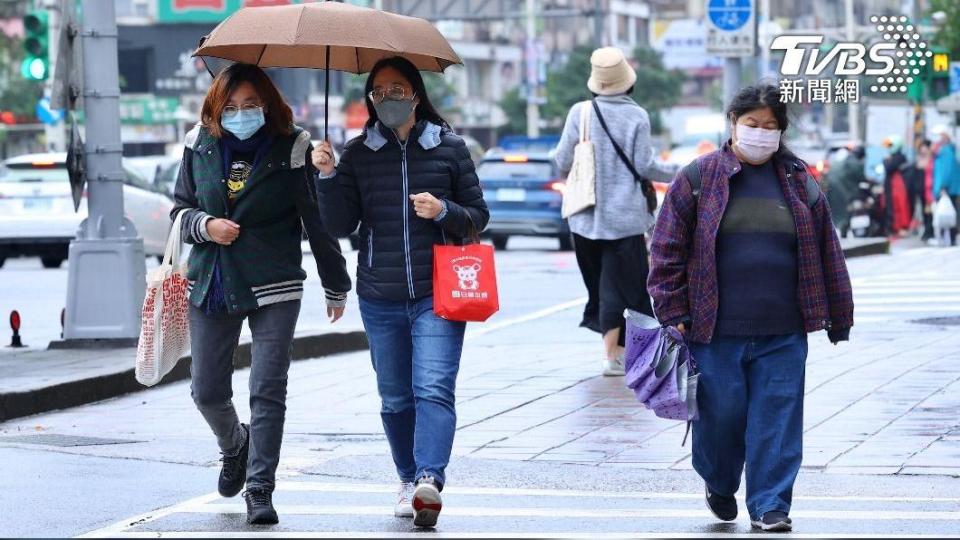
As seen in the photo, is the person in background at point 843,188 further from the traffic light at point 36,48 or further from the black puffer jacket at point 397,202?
the black puffer jacket at point 397,202

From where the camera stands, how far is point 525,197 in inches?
1195

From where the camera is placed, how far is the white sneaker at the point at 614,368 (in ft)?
41.2

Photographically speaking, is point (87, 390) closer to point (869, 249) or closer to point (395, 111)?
point (395, 111)

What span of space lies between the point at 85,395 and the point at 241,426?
12.9ft

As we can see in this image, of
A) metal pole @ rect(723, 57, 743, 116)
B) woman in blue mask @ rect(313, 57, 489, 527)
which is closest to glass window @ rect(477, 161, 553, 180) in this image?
metal pole @ rect(723, 57, 743, 116)

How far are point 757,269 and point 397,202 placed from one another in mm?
1375

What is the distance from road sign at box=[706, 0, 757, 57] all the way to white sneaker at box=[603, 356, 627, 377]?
30.6ft

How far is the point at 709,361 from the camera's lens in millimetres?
7480

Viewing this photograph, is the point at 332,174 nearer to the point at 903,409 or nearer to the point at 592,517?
the point at 592,517

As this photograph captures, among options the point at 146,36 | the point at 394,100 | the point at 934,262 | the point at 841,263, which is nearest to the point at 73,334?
the point at 394,100

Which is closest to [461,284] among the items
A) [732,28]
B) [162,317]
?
[162,317]

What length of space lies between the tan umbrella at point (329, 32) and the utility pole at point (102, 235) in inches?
234

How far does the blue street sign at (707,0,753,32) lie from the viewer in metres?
21.5

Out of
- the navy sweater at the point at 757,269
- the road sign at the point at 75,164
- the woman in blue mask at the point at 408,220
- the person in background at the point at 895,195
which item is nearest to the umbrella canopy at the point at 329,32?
the woman in blue mask at the point at 408,220
